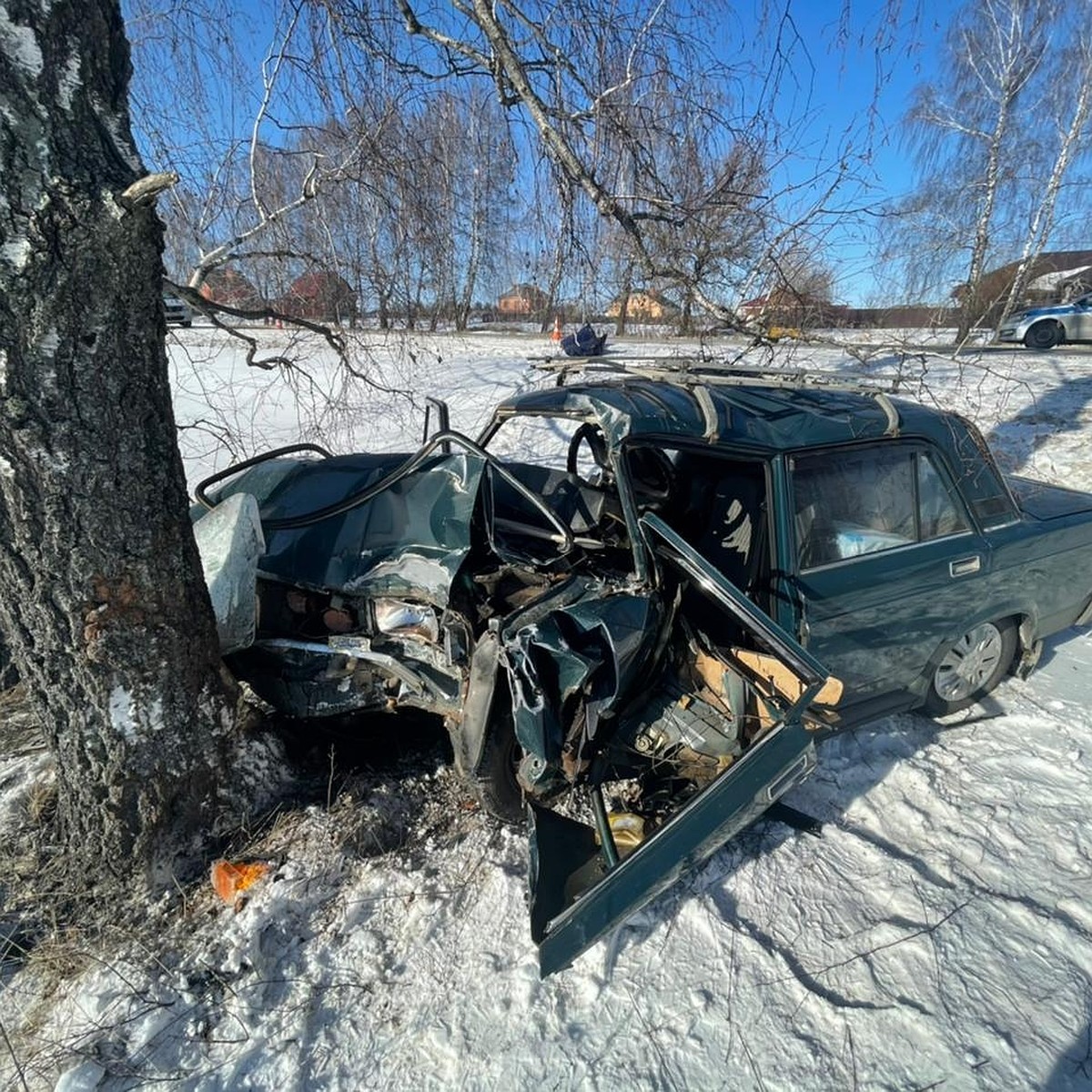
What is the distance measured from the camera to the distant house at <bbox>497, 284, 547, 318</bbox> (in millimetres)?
4995

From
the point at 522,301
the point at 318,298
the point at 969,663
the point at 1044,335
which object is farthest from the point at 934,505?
the point at 1044,335

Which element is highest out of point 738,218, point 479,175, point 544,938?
point 479,175

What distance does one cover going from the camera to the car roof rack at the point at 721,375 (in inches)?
127

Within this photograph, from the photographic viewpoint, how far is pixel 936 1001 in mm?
2162

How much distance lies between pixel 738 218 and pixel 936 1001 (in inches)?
147

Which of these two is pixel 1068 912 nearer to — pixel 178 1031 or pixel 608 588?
pixel 608 588

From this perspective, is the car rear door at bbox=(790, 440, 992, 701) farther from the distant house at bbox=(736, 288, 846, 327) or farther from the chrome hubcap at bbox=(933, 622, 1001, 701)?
the distant house at bbox=(736, 288, 846, 327)

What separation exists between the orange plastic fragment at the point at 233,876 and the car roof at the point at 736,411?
7.03ft

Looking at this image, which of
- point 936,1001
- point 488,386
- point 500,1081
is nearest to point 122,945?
point 500,1081

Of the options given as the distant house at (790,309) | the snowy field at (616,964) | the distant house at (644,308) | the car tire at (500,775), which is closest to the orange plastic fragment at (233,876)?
the snowy field at (616,964)

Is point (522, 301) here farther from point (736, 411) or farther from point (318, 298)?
point (736, 411)

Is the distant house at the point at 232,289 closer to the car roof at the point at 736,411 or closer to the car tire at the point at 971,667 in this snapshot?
the car roof at the point at 736,411

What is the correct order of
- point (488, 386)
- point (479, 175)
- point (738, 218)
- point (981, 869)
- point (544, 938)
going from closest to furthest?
point (544, 938), point (981, 869), point (738, 218), point (479, 175), point (488, 386)

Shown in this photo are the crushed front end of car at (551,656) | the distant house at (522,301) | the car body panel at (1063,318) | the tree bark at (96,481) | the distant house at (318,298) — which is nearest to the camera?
the tree bark at (96,481)
